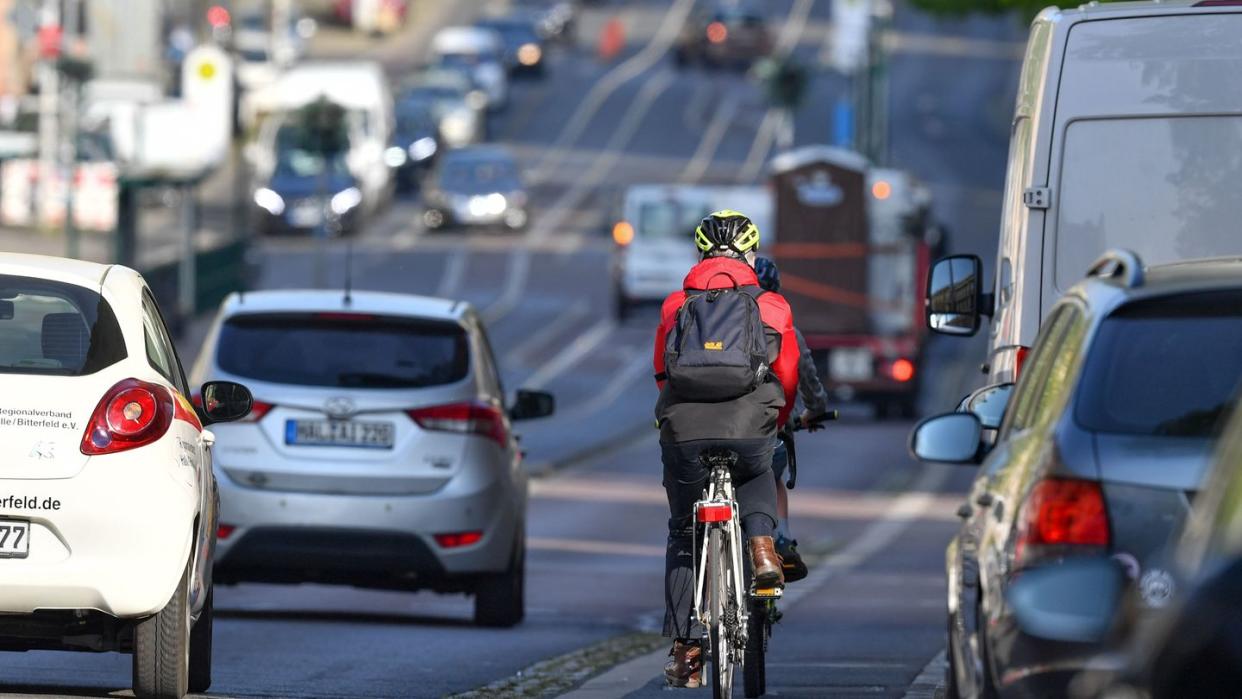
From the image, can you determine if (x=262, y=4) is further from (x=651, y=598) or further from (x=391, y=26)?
(x=651, y=598)

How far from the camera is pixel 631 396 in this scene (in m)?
42.2

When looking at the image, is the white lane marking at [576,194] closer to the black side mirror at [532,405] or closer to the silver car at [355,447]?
the black side mirror at [532,405]

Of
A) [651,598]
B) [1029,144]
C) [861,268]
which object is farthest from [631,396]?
[1029,144]

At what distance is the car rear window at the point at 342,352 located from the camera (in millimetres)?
14227

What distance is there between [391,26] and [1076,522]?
3376 inches

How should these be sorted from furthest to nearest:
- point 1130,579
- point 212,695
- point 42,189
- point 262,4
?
point 262,4 → point 42,189 → point 212,695 → point 1130,579

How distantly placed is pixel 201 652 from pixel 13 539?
1.48 meters

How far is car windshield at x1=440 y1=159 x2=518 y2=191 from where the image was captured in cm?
5922

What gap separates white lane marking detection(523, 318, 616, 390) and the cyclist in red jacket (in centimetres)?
3194

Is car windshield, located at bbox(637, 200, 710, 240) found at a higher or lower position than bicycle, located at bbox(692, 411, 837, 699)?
higher

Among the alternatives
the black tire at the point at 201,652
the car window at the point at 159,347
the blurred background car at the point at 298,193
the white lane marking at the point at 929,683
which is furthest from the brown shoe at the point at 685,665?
the blurred background car at the point at 298,193

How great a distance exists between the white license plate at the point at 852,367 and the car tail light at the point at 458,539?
2539 centimetres

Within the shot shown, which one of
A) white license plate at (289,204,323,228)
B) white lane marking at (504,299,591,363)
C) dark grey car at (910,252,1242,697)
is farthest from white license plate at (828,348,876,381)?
dark grey car at (910,252,1242,697)

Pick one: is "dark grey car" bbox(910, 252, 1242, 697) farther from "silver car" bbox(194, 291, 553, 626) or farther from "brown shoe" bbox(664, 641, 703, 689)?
"silver car" bbox(194, 291, 553, 626)
